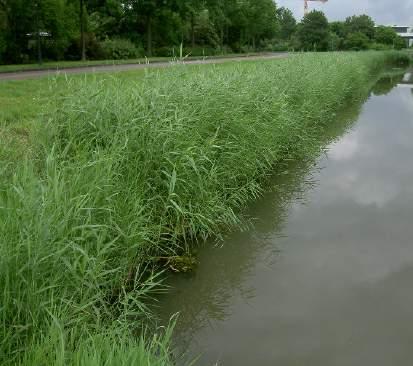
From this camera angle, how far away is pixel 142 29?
34.8m

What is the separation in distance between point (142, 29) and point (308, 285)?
3293 cm

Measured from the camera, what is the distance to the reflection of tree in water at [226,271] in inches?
157

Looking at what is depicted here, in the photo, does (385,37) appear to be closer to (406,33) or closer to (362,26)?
(362,26)

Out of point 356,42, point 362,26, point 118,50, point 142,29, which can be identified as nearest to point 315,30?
point 356,42

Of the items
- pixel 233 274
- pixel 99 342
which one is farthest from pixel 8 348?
pixel 233 274

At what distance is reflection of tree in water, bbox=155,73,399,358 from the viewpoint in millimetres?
4000

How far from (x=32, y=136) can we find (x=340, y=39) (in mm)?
60221

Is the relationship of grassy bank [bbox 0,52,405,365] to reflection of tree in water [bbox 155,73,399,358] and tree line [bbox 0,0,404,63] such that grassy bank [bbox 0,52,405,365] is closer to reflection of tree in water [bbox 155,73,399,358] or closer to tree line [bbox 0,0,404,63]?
reflection of tree in water [bbox 155,73,399,358]

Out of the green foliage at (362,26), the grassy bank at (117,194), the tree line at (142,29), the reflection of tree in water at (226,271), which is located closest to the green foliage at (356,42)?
the tree line at (142,29)

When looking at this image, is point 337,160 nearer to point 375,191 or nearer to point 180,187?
point 375,191

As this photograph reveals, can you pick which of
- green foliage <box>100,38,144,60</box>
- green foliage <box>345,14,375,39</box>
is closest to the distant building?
green foliage <box>345,14,375,39</box>

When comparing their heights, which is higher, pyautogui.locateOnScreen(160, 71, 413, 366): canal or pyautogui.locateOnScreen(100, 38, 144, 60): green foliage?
pyautogui.locateOnScreen(100, 38, 144, 60): green foliage

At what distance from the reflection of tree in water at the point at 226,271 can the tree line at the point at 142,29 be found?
3.81 m

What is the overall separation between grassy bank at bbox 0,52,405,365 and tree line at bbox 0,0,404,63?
323 cm
